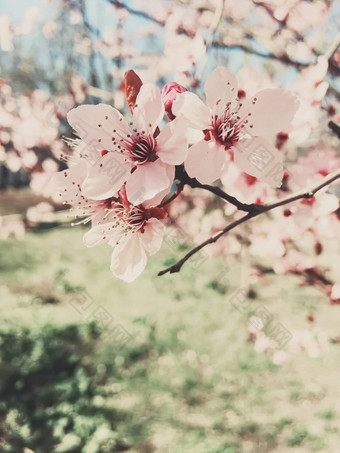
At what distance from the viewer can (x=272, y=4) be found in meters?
3.04

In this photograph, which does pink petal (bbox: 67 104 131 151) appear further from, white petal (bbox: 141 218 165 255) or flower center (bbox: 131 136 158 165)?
white petal (bbox: 141 218 165 255)

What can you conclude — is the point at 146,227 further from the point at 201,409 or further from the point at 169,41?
the point at 201,409

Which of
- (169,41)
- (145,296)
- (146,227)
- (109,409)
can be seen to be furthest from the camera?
(145,296)

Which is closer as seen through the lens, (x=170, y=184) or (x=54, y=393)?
(x=170, y=184)

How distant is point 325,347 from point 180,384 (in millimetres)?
1177

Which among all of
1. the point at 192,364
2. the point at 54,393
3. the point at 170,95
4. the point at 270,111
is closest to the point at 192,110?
the point at 170,95

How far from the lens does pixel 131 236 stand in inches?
33.2

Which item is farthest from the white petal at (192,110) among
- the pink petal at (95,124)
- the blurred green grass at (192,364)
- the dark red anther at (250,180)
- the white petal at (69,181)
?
the blurred green grass at (192,364)

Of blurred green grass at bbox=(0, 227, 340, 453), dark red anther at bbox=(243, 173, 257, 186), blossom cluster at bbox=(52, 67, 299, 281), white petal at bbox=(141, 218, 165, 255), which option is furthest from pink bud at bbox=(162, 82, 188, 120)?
blurred green grass at bbox=(0, 227, 340, 453)

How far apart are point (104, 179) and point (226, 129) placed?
273 mm

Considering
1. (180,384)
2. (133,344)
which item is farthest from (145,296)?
(180,384)

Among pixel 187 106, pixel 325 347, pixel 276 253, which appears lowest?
pixel 325 347

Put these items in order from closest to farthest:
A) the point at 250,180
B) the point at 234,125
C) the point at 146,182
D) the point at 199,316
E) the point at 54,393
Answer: the point at 146,182
the point at 234,125
the point at 250,180
the point at 54,393
the point at 199,316

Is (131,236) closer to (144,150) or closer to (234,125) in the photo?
(144,150)
